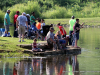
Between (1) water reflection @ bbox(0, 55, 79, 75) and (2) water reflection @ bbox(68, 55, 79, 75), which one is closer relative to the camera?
(1) water reflection @ bbox(0, 55, 79, 75)

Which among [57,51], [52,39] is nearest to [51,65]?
[57,51]

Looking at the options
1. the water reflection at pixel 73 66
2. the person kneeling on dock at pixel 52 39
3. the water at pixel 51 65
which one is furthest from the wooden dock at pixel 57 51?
the water reflection at pixel 73 66

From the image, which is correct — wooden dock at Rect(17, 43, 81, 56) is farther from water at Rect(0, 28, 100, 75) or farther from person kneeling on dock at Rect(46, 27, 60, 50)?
water at Rect(0, 28, 100, 75)

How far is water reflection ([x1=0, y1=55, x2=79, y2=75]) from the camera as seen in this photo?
32.6 feet

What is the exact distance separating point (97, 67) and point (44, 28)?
28.6ft

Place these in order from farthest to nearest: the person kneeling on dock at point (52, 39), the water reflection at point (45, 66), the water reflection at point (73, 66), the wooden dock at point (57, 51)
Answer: the person kneeling on dock at point (52, 39) < the wooden dock at point (57, 51) < the water reflection at point (73, 66) < the water reflection at point (45, 66)

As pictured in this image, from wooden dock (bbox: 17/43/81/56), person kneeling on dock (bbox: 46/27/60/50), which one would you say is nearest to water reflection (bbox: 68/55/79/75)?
wooden dock (bbox: 17/43/81/56)

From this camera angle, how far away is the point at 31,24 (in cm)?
2014

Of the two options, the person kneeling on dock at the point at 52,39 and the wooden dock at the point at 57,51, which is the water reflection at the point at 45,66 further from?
the person kneeling on dock at the point at 52,39

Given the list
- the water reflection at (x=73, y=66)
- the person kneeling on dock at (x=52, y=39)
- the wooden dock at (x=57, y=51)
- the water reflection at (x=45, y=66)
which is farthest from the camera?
the person kneeling on dock at (x=52, y=39)

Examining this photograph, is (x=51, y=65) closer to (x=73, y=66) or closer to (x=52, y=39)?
(x=73, y=66)

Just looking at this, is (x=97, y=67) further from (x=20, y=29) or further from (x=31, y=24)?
(x=31, y=24)

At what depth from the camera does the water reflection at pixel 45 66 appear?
32.6 feet

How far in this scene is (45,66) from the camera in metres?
11.2
